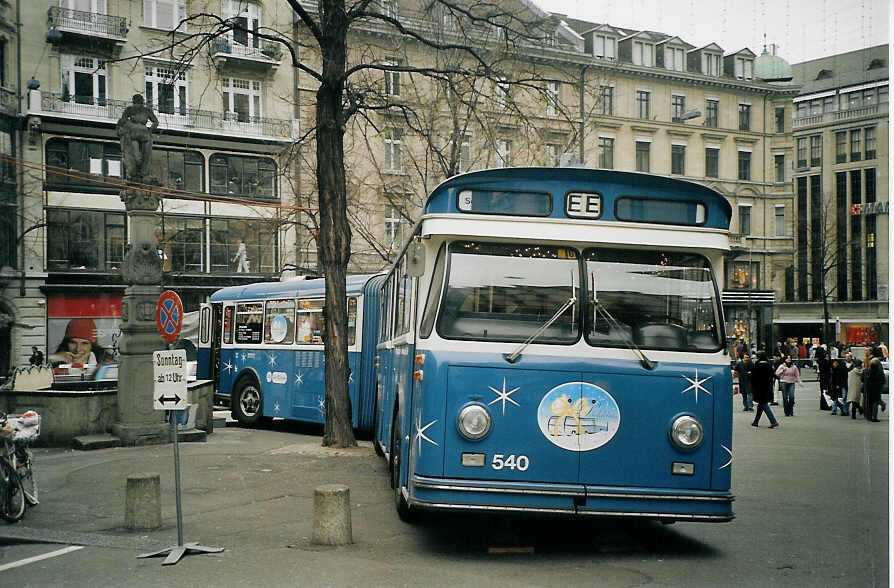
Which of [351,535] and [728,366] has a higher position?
[728,366]

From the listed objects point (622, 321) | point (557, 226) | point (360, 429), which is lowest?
point (360, 429)

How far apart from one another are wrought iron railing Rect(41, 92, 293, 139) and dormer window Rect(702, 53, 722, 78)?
1085 centimetres

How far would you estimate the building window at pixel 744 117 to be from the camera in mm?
21667

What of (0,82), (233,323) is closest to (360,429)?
(233,323)

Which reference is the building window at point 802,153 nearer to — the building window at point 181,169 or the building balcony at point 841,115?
the building balcony at point 841,115

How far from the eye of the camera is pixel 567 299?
8031 millimetres

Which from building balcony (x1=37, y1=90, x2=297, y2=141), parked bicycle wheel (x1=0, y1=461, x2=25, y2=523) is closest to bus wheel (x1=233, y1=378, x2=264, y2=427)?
building balcony (x1=37, y1=90, x2=297, y2=141)

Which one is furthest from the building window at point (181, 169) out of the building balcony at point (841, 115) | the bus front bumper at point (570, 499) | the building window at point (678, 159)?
the bus front bumper at point (570, 499)

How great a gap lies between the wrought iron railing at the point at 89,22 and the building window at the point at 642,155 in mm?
13548

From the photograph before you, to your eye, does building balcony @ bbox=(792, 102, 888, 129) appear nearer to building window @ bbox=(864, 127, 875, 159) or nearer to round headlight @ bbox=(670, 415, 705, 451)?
building window @ bbox=(864, 127, 875, 159)

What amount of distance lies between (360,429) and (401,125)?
7.01 m

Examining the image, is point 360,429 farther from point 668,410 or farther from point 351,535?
point 668,410

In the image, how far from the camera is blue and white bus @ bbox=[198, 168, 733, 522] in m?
7.89

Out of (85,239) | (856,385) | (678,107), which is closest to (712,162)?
(678,107)
